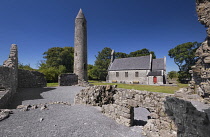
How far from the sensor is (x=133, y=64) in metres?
29.7

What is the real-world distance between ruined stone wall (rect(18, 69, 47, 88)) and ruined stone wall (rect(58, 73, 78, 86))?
301 cm

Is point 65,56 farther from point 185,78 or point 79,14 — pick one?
point 185,78

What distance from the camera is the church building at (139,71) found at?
2497 cm

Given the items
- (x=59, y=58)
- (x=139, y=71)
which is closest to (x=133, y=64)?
(x=139, y=71)

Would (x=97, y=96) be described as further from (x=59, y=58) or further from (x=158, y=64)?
(x=59, y=58)

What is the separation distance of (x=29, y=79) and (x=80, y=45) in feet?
35.1

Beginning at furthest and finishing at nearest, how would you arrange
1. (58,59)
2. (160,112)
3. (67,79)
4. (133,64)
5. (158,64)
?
1. (58,59)
2. (133,64)
3. (158,64)
4. (67,79)
5. (160,112)

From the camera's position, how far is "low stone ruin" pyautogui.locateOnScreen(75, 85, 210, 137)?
8.72 feet

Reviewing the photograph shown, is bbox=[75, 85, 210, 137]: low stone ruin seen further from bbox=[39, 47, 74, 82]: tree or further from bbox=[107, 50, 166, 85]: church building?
bbox=[39, 47, 74, 82]: tree

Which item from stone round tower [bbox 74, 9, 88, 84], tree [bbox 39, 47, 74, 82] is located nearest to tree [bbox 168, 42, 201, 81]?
stone round tower [bbox 74, 9, 88, 84]

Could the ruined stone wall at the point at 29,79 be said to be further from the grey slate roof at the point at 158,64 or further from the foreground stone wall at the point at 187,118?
the grey slate roof at the point at 158,64

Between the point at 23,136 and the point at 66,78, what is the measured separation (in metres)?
15.6

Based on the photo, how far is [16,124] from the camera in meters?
4.06

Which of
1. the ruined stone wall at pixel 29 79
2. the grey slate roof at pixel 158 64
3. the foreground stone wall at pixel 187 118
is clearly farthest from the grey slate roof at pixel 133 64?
the foreground stone wall at pixel 187 118
